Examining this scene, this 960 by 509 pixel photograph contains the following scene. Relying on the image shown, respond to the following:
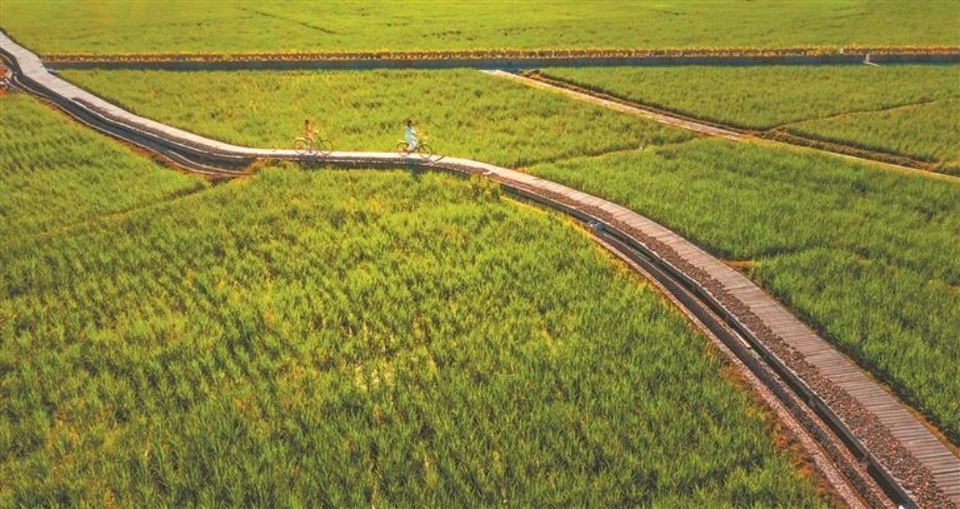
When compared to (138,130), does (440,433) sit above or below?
below

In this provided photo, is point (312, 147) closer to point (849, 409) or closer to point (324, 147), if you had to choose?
point (324, 147)

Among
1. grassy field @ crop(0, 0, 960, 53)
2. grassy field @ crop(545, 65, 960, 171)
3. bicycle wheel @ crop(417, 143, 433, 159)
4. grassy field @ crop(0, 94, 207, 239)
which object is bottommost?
grassy field @ crop(0, 94, 207, 239)

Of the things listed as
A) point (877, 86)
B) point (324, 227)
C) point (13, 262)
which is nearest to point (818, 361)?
point (324, 227)

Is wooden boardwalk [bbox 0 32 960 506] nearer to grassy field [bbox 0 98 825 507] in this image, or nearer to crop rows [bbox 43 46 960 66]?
grassy field [bbox 0 98 825 507]

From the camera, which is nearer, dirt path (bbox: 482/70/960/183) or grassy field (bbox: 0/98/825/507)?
grassy field (bbox: 0/98/825/507)

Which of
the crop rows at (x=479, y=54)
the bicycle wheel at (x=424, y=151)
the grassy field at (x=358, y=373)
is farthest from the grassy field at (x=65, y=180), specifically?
the crop rows at (x=479, y=54)

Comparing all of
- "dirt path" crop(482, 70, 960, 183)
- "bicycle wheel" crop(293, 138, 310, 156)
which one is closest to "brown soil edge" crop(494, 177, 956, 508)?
"dirt path" crop(482, 70, 960, 183)

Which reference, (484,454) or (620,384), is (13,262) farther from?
(620,384)
